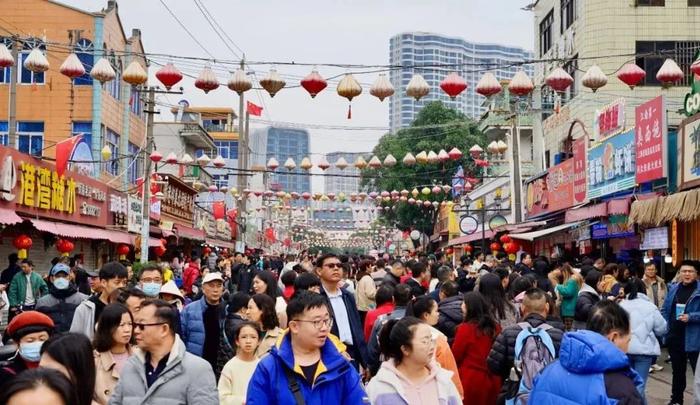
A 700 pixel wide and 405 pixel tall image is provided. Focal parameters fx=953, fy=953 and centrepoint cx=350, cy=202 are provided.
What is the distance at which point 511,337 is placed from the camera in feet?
24.7

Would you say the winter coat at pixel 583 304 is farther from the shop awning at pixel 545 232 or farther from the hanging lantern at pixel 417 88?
the shop awning at pixel 545 232

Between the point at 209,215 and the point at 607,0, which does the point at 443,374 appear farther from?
the point at 209,215

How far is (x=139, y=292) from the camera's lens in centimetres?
855

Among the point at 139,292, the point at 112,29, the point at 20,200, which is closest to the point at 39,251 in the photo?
the point at 20,200

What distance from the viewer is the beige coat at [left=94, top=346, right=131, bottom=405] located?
6.30 meters

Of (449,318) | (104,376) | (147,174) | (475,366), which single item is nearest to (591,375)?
(475,366)

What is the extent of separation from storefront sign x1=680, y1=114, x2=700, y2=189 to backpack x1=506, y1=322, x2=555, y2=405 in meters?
10.7

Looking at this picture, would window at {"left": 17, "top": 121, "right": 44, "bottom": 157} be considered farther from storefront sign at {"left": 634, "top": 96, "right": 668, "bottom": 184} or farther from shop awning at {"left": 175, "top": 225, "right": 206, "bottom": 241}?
storefront sign at {"left": 634, "top": 96, "right": 668, "bottom": 184}

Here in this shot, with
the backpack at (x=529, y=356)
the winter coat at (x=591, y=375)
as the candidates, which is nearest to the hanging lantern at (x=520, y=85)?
the backpack at (x=529, y=356)

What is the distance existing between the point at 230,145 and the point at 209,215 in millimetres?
22452

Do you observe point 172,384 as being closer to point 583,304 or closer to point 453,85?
point 583,304

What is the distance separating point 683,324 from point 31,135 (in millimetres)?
25823

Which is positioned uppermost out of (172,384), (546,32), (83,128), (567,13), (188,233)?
(546,32)

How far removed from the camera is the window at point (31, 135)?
3228 cm
